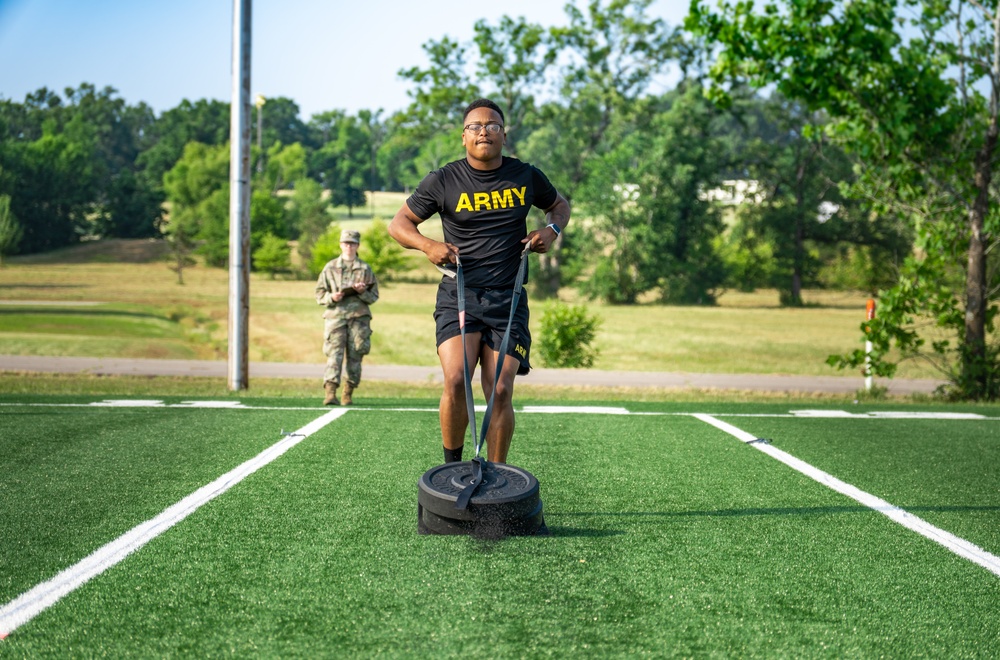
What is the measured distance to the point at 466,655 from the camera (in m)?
2.98

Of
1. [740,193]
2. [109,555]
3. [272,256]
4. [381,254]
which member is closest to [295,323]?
[381,254]

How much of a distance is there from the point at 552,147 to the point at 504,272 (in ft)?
167

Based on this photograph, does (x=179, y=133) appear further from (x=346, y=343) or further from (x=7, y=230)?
(x=346, y=343)

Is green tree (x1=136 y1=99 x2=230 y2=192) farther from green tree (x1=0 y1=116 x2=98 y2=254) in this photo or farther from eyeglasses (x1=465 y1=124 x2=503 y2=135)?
eyeglasses (x1=465 y1=124 x2=503 y2=135)

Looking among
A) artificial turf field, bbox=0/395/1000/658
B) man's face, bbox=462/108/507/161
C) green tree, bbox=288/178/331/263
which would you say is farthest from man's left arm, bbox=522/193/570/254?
green tree, bbox=288/178/331/263

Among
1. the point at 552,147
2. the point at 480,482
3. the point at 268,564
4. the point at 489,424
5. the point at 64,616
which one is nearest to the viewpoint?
the point at 64,616

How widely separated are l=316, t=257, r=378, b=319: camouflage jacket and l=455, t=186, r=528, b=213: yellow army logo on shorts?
5814 millimetres

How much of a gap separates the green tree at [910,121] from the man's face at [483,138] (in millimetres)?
9094

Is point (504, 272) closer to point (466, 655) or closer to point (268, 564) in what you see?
point (268, 564)

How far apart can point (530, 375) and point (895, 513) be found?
13417 mm

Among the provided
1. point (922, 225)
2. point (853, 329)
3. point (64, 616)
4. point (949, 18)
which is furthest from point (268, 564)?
point (853, 329)

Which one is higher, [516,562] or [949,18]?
[949,18]

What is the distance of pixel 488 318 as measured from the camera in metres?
5.06

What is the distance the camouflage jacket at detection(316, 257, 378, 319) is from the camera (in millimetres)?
10773
